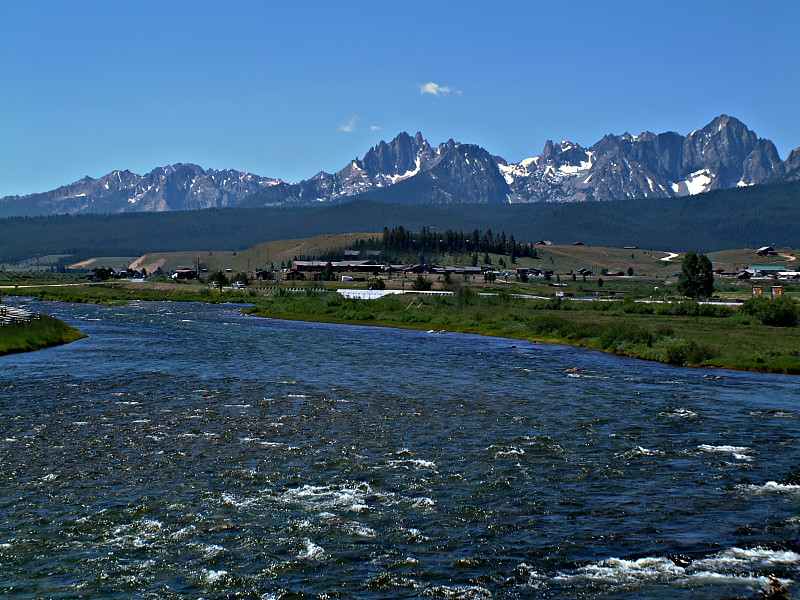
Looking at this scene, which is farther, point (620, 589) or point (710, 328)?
point (710, 328)

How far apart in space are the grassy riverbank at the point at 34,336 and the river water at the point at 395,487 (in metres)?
16.2

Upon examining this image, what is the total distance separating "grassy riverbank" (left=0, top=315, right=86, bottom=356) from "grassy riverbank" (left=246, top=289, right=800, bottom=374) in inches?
1513

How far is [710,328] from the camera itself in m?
77.3

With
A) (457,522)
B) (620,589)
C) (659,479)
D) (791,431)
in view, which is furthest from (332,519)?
(791,431)

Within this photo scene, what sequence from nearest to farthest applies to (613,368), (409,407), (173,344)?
(409,407)
(613,368)
(173,344)

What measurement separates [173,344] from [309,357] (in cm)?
1608

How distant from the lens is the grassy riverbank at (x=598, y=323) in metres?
55.4

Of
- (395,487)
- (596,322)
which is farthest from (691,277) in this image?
(395,487)

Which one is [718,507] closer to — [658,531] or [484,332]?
[658,531]

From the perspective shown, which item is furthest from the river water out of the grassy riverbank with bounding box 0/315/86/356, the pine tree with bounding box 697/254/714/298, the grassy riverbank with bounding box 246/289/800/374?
the pine tree with bounding box 697/254/714/298

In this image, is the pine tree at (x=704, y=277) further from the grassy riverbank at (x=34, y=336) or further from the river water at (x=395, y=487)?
the grassy riverbank at (x=34, y=336)

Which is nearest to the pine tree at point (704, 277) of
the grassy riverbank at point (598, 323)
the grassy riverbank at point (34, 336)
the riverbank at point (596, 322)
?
the riverbank at point (596, 322)

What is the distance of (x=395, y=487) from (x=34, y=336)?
4992 cm

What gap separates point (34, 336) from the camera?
63.7m
